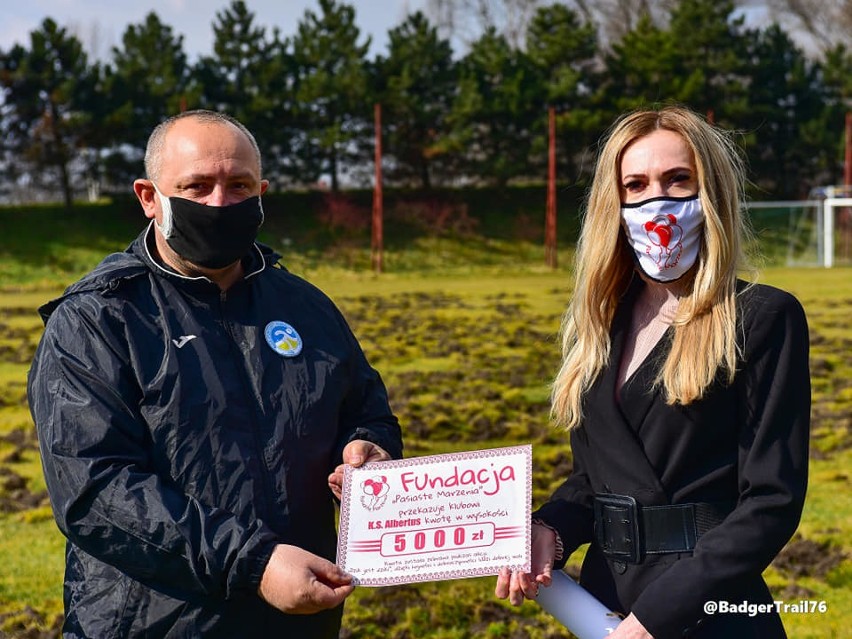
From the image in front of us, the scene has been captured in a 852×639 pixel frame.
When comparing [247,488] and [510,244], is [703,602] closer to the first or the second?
[247,488]

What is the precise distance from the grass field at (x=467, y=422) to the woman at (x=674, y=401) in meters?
1.68

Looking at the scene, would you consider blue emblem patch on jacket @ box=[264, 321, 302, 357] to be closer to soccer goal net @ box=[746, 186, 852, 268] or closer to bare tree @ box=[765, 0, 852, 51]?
soccer goal net @ box=[746, 186, 852, 268]

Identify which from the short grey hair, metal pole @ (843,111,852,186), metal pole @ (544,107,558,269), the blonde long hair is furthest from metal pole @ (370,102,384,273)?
the blonde long hair

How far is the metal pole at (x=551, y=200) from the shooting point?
36.6 m

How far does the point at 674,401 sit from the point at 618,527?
0.37m

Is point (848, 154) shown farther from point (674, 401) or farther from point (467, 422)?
point (674, 401)

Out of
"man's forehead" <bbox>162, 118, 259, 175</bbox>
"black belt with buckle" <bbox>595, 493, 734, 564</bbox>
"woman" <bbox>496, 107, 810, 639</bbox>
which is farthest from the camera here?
"man's forehead" <bbox>162, 118, 259, 175</bbox>

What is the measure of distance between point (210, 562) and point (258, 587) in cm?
13

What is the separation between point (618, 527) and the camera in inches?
103

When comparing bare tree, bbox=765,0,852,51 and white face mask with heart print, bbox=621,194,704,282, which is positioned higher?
bare tree, bbox=765,0,852,51

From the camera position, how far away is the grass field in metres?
5.13

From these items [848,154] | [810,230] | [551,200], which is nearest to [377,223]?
[551,200]

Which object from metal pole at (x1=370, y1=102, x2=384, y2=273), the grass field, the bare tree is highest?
the bare tree

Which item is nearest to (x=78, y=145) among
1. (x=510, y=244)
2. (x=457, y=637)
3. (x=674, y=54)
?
(x=510, y=244)
